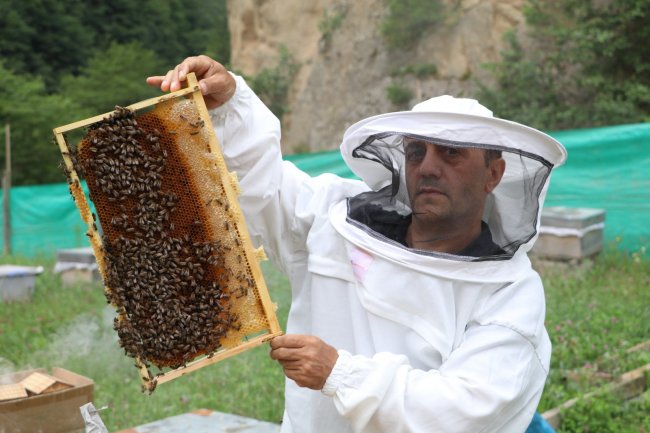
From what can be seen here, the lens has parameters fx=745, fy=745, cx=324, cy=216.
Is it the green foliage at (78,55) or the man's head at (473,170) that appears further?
the green foliage at (78,55)

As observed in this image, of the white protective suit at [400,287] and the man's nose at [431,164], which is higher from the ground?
the man's nose at [431,164]

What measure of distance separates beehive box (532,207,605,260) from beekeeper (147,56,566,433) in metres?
5.81

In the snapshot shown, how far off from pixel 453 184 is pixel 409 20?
16.2 m

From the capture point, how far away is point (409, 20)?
58.1 feet

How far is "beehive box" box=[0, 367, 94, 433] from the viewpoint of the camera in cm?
303

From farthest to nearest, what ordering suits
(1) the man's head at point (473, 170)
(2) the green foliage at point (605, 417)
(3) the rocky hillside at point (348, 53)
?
(3) the rocky hillside at point (348, 53) < (2) the green foliage at point (605, 417) < (1) the man's head at point (473, 170)

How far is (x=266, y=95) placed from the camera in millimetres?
21438

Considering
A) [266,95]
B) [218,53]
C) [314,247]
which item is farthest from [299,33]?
[314,247]

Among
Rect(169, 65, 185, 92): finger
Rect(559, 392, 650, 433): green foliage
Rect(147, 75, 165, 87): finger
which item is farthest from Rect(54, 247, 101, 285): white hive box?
Rect(169, 65, 185, 92): finger

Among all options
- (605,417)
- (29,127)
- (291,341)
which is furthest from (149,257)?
(29,127)

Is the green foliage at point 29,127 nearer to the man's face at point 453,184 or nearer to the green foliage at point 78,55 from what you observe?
the green foliage at point 78,55

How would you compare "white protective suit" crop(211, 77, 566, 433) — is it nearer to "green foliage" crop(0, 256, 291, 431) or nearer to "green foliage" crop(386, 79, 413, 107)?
"green foliage" crop(0, 256, 291, 431)

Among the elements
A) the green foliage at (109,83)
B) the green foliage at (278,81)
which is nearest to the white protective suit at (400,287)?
the green foliage at (278,81)

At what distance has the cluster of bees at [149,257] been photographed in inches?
88.7
